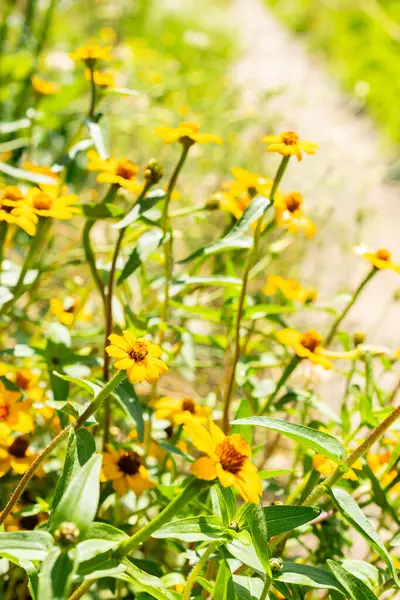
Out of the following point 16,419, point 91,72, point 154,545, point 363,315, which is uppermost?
point 91,72

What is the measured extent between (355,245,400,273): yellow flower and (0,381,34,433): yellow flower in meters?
0.46

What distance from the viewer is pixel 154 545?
0.86 meters

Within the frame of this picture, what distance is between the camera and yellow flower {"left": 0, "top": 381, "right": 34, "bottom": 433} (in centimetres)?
70

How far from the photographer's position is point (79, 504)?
0.46m

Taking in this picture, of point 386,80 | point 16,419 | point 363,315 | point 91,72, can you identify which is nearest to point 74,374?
point 16,419

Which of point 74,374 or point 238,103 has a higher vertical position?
point 74,374

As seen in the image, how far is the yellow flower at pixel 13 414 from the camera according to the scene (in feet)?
2.28

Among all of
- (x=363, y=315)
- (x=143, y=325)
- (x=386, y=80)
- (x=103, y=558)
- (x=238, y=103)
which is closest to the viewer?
(x=103, y=558)

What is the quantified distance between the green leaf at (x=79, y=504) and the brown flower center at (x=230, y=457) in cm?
12

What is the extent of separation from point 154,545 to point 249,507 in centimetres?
34

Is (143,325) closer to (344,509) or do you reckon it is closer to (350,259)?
(344,509)

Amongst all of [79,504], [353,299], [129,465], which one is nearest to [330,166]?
[353,299]

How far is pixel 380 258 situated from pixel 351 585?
0.43m

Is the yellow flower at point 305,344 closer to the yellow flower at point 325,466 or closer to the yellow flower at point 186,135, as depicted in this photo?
the yellow flower at point 325,466
